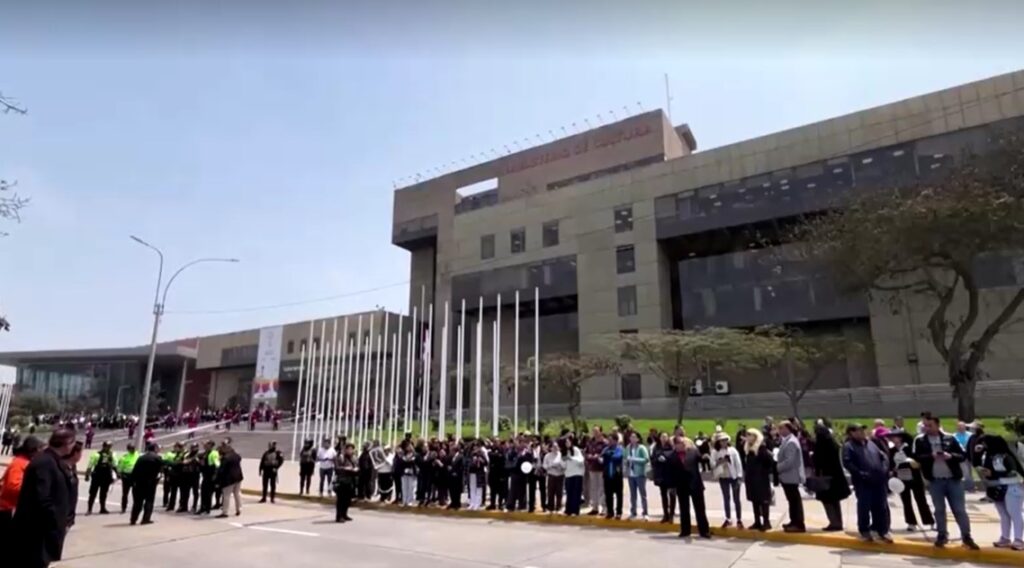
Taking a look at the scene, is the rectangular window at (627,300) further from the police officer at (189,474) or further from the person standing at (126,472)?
the person standing at (126,472)

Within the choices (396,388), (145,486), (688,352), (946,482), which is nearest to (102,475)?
(145,486)

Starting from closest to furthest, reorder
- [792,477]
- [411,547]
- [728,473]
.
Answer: [411,547] < [792,477] < [728,473]

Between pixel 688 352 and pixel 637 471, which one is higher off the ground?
pixel 688 352

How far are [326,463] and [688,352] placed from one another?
20414mm

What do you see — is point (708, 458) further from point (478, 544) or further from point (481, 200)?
point (481, 200)

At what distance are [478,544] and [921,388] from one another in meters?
35.6

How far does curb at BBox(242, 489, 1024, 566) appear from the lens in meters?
8.66

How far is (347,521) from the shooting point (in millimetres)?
13750

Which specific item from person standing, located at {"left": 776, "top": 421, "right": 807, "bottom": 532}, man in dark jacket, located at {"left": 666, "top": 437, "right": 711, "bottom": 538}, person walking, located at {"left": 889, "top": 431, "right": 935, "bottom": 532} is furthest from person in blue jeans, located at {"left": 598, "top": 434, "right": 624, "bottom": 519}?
person walking, located at {"left": 889, "top": 431, "right": 935, "bottom": 532}

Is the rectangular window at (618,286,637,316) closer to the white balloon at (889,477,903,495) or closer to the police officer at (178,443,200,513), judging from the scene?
the police officer at (178,443,200,513)

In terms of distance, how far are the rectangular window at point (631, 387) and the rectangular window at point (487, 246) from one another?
694 inches

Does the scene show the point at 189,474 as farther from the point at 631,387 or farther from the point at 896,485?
the point at 631,387

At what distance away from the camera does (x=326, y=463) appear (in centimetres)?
1941

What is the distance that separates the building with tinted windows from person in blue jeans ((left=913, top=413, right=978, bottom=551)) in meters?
29.2
